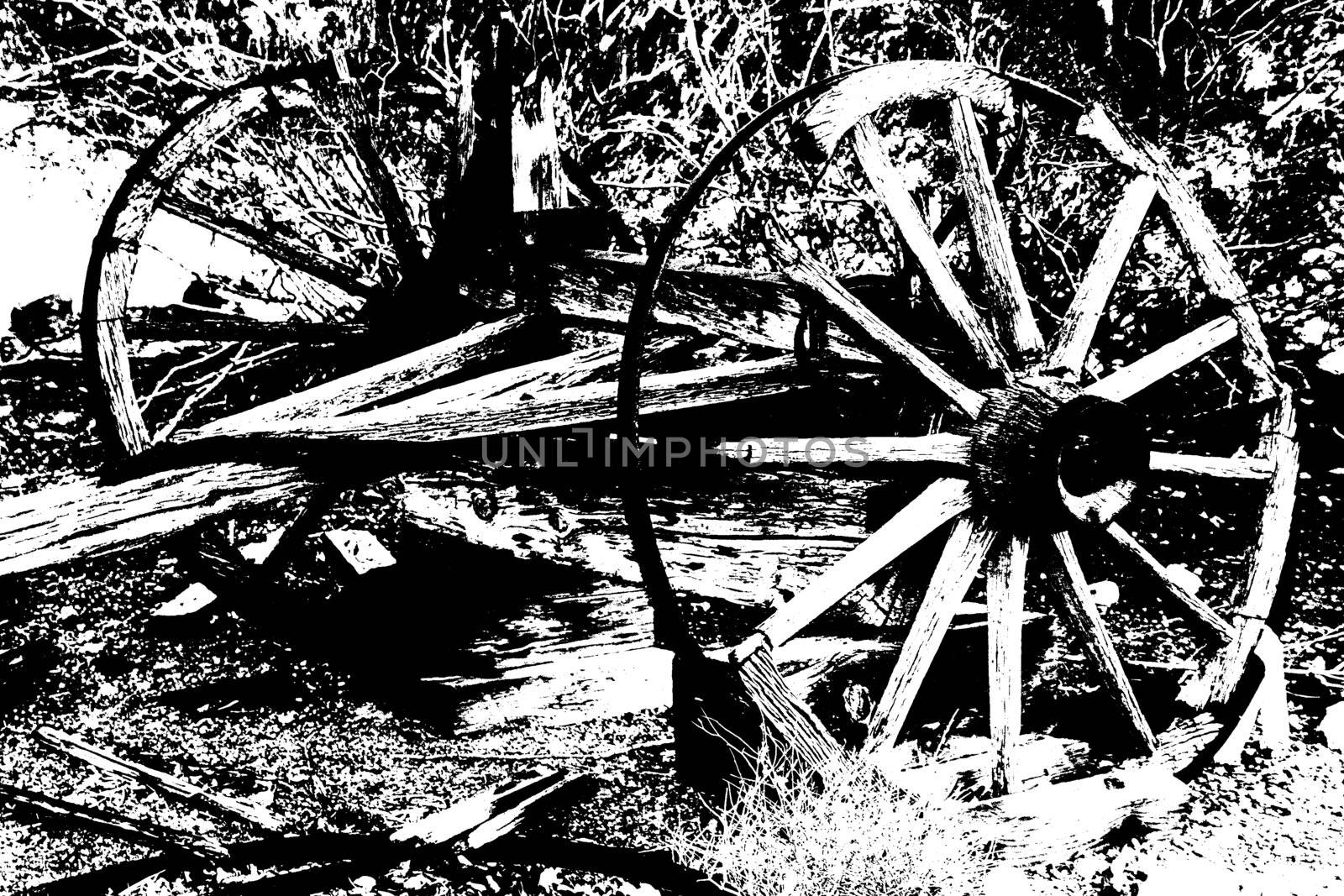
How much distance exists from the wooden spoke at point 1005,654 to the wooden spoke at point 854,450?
0.40 metres

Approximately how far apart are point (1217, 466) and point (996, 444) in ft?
4.14

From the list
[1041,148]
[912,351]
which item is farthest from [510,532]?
[1041,148]

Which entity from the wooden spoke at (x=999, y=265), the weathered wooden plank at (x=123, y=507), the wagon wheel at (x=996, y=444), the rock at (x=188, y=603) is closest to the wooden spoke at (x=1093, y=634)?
the wagon wheel at (x=996, y=444)

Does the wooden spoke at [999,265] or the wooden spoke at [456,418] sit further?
the wooden spoke at [999,265]

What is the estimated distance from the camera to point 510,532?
6812 millimetres

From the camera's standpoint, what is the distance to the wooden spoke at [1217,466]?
459 cm

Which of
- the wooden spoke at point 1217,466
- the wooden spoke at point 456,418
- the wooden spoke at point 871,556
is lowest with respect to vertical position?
the wooden spoke at point 871,556

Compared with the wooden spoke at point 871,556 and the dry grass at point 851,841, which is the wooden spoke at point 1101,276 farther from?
the dry grass at point 851,841

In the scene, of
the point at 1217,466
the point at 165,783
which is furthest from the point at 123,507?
the point at 1217,466

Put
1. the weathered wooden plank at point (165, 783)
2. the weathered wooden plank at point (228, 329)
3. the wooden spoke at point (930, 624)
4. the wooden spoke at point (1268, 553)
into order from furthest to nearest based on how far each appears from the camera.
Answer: the weathered wooden plank at point (228, 329) → the wooden spoke at point (1268, 553) → the weathered wooden plank at point (165, 783) → the wooden spoke at point (930, 624)

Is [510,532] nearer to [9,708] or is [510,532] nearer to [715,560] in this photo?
[715,560]

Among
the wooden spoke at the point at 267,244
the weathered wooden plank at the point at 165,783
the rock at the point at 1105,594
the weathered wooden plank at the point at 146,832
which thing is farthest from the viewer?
the rock at the point at 1105,594

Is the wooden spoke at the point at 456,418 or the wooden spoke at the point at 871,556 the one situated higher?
the wooden spoke at the point at 456,418

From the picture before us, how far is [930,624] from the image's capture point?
391 centimetres
